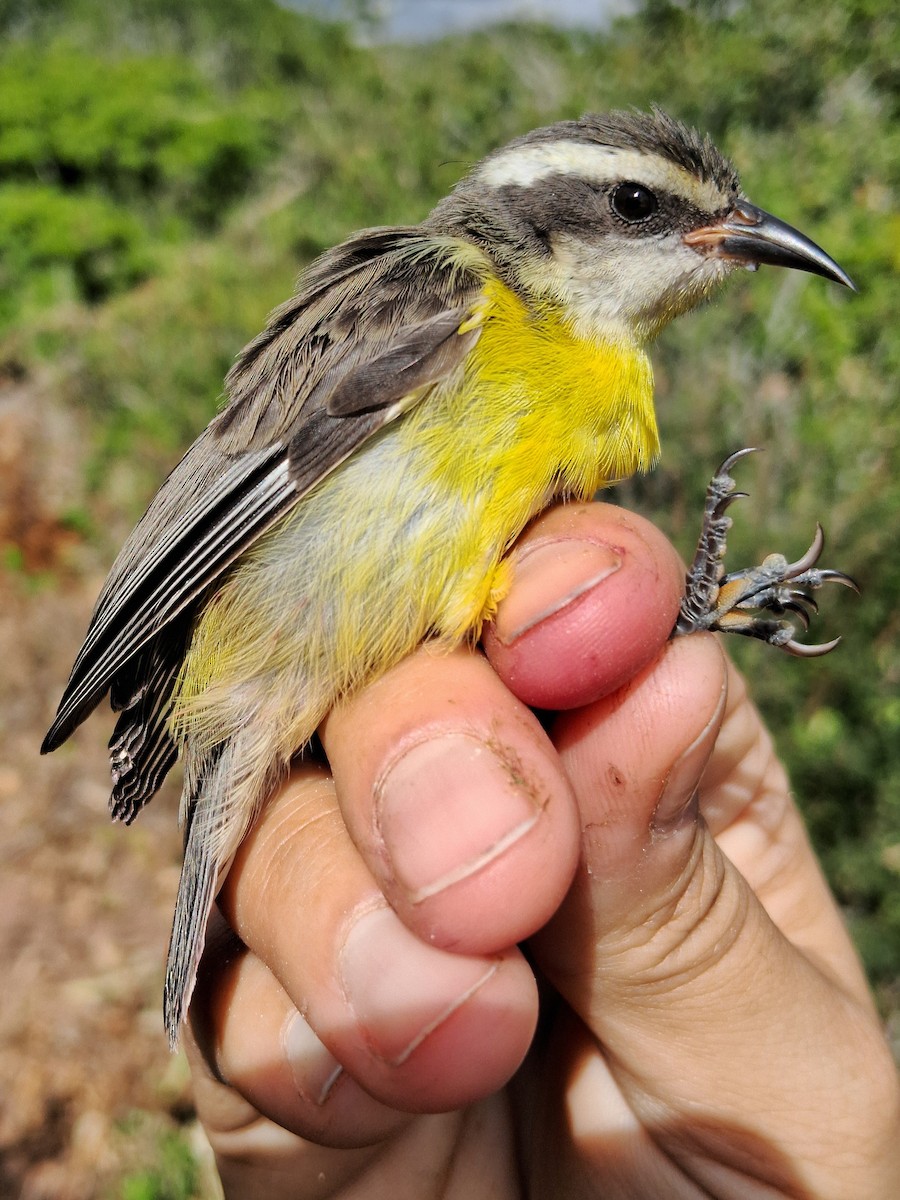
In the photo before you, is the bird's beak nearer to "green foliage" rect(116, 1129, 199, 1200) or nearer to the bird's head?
the bird's head

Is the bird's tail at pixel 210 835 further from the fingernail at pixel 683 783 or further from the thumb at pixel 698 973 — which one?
the fingernail at pixel 683 783

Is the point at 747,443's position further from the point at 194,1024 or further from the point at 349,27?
the point at 349,27

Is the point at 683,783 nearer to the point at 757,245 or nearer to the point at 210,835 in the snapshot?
the point at 210,835

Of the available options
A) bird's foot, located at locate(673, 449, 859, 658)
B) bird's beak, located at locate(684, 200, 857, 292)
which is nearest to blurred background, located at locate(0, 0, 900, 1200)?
bird's foot, located at locate(673, 449, 859, 658)

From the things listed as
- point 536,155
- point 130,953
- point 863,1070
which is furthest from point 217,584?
point 130,953

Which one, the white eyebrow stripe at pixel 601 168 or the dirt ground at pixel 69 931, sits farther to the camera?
the dirt ground at pixel 69 931

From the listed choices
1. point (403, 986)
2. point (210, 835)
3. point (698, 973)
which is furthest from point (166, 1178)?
point (698, 973)

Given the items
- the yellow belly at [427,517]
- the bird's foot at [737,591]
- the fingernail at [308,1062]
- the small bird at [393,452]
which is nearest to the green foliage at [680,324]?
the bird's foot at [737,591]
